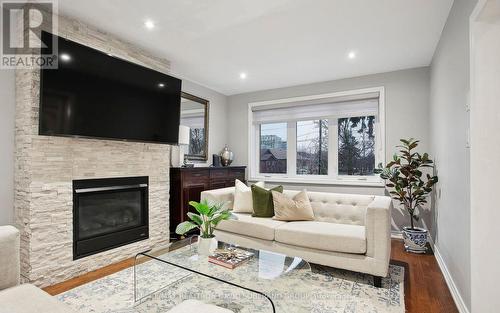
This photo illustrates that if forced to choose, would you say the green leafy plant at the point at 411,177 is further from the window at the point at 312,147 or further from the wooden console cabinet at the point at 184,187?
the wooden console cabinet at the point at 184,187

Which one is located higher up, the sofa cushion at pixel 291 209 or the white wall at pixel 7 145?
the white wall at pixel 7 145

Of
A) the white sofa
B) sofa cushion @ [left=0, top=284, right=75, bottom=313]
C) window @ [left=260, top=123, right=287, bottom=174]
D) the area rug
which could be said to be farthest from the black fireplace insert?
window @ [left=260, top=123, right=287, bottom=174]

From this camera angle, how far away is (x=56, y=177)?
8.38ft

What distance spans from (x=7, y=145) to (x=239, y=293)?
254 cm

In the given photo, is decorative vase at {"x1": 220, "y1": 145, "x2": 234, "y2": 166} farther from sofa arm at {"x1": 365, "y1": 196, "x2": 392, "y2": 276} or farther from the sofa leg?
the sofa leg

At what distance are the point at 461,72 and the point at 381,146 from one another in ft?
7.12

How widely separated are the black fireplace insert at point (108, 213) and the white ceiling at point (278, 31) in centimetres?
169

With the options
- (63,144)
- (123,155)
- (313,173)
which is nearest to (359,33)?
(313,173)

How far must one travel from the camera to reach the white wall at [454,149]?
2.02 meters

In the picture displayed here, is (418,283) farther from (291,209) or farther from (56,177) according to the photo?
(56,177)

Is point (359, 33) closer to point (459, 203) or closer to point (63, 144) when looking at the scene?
point (459, 203)

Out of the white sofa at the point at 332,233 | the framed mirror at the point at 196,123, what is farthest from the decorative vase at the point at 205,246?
the framed mirror at the point at 196,123

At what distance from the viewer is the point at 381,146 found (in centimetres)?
421

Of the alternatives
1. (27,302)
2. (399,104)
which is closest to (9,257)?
(27,302)
